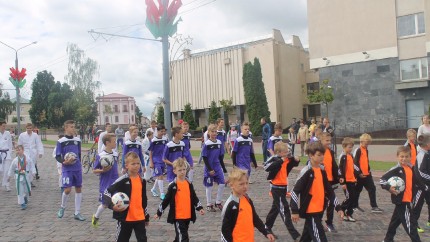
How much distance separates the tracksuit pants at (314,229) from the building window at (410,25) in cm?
2997

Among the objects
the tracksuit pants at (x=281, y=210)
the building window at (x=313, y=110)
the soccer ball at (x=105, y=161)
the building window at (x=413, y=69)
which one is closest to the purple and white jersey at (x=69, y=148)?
the soccer ball at (x=105, y=161)

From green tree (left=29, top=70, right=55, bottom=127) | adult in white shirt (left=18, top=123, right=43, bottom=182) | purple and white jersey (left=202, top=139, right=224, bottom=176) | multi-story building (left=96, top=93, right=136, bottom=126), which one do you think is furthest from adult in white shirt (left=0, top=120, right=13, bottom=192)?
multi-story building (left=96, top=93, right=136, bottom=126)

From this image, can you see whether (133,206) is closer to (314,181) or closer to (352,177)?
(314,181)

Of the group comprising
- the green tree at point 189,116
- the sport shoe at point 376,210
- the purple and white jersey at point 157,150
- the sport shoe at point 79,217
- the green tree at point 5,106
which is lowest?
the sport shoe at point 376,210

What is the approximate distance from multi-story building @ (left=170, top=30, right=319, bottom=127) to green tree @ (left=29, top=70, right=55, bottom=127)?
113ft

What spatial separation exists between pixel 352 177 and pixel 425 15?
26834 millimetres

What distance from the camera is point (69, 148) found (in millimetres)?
8664

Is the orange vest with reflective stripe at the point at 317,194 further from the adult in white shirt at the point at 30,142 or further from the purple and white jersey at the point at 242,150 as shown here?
the adult in white shirt at the point at 30,142

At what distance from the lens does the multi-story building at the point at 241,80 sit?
45.2 m

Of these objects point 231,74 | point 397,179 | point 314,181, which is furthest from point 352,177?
point 231,74

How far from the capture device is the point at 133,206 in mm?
5344

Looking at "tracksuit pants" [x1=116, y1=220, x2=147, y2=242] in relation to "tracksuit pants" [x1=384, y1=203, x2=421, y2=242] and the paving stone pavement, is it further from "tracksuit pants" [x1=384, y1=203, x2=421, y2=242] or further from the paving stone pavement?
"tracksuit pants" [x1=384, y1=203, x2=421, y2=242]

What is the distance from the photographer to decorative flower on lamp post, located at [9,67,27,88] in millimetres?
27703

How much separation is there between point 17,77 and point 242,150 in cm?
2321
